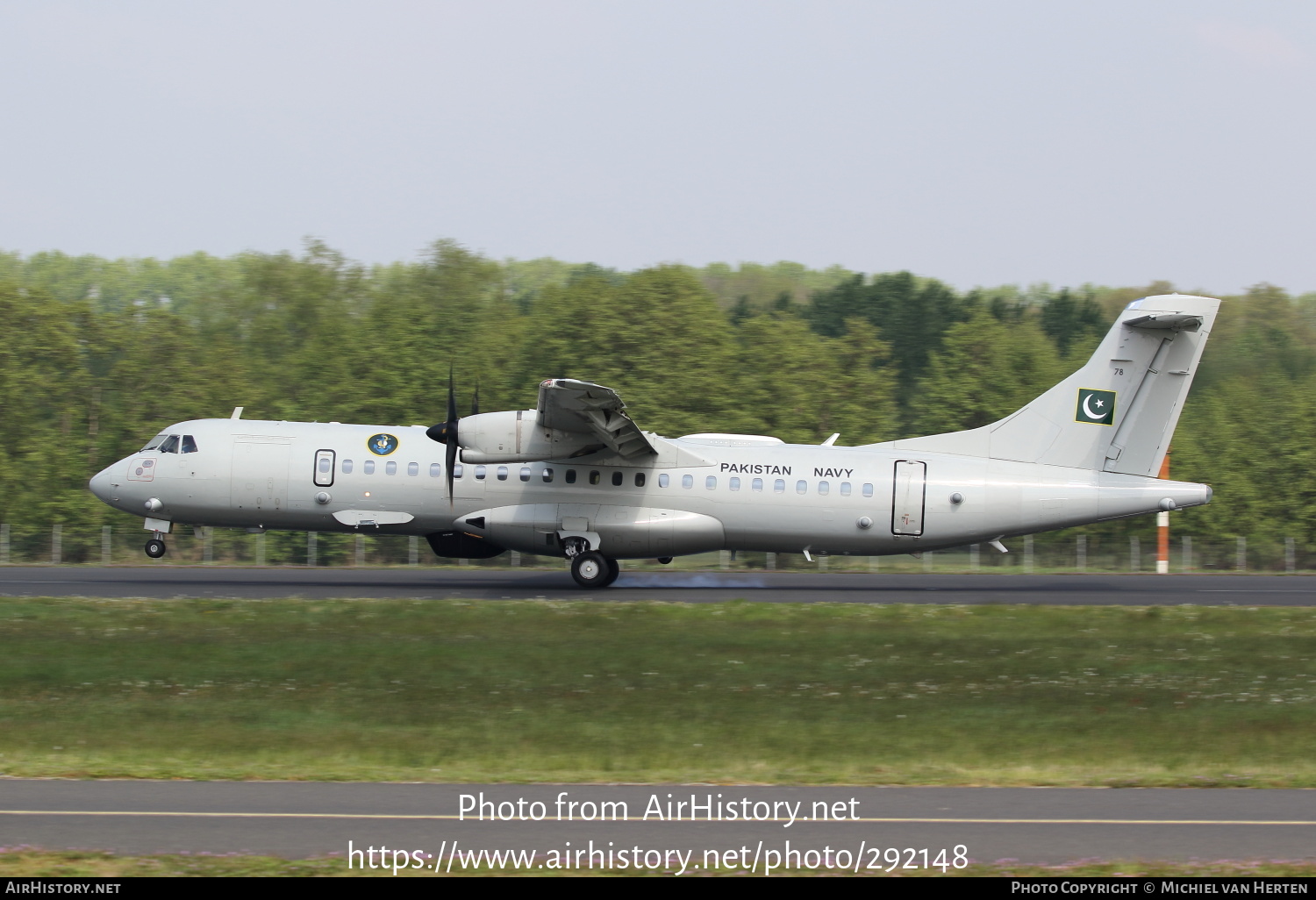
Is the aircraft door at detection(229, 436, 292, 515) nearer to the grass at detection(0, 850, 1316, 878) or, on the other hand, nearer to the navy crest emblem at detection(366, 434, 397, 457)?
the navy crest emblem at detection(366, 434, 397, 457)

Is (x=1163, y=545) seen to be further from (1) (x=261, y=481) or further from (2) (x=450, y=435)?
(1) (x=261, y=481)

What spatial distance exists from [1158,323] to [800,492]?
846cm

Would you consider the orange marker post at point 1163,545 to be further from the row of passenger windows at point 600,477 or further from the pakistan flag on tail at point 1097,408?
the row of passenger windows at point 600,477

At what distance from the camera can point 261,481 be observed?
26.5 meters

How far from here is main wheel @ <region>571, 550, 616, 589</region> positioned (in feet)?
87.0

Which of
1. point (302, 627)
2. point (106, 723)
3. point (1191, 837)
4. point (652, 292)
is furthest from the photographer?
point (652, 292)

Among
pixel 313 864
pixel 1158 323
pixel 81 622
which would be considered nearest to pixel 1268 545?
pixel 1158 323

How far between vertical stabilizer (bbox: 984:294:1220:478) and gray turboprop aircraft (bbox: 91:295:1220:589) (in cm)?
3

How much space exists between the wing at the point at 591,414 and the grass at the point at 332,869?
15325mm

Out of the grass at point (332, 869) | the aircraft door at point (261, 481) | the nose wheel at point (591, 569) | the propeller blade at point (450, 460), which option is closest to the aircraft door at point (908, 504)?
the nose wheel at point (591, 569)

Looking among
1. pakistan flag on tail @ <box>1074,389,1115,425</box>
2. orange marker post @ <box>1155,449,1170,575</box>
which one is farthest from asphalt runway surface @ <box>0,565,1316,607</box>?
orange marker post @ <box>1155,449,1170,575</box>

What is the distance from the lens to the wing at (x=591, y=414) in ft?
77.8
